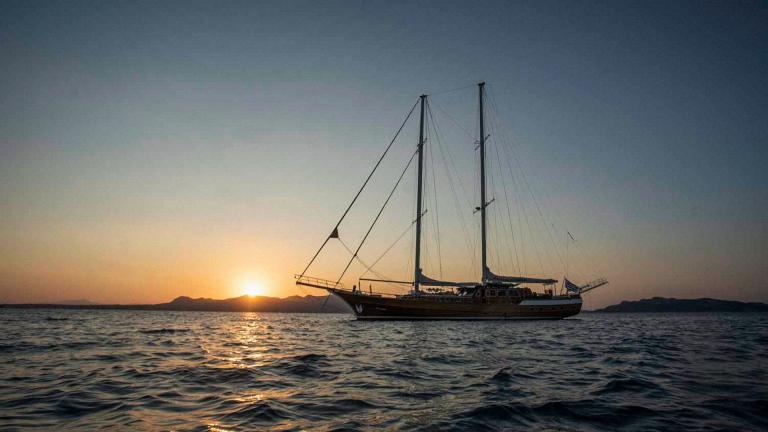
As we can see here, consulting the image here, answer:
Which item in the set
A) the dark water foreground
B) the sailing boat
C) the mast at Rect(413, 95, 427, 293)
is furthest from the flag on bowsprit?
the dark water foreground

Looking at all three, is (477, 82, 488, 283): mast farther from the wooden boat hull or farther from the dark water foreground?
the dark water foreground

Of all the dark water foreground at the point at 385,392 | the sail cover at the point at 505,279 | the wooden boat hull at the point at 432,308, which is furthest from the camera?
the sail cover at the point at 505,279

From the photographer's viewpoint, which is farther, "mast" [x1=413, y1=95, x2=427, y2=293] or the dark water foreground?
Result: "mast" [x1=413, y1=95, x2=427, y2=293]

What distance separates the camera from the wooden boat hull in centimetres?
4297

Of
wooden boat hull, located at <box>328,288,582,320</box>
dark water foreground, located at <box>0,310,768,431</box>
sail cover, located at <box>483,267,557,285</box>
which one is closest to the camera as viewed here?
dark water foreground, located at <box>0,310,768,431</box>

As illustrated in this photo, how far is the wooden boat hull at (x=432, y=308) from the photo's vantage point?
42969mm

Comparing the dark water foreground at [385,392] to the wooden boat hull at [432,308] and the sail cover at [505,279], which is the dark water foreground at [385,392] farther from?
the sail cover at [505,279]

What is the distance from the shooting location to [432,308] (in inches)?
1714

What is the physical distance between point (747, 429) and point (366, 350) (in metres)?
13.4

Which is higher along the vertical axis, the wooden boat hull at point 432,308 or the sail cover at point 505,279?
the sail cover at point 505,279

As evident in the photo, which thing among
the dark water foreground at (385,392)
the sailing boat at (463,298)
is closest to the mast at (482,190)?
the sailing boat at (463,298)

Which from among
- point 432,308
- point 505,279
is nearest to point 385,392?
point 432,308

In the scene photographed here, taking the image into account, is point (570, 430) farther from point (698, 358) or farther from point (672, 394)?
point (698, 358)

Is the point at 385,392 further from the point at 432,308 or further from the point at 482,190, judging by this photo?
the point at 482,190
